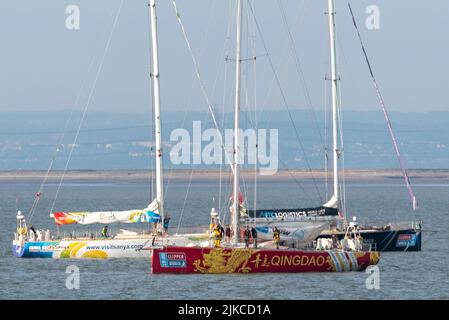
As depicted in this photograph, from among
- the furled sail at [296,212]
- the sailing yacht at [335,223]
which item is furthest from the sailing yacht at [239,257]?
the furled sail at [296,212]

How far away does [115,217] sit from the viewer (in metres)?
62.8

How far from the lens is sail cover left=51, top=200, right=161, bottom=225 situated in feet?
204

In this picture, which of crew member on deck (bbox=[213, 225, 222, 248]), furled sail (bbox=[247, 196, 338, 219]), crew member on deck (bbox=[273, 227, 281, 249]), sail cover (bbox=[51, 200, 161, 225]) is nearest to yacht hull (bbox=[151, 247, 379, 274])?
crew member on deck (bbox=[213, 225, 222, 248])

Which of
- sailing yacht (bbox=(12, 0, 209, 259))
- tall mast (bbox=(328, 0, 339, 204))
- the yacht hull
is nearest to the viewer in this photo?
the yacht hull

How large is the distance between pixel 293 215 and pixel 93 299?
60.6 feet

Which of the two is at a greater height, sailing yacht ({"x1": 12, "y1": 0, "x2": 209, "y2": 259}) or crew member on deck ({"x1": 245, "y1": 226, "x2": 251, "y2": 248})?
crew member on deck ({"x1": 245, "y1": 226, "x2": 251, "y2": 248})

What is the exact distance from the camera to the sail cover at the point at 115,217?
62.1 m

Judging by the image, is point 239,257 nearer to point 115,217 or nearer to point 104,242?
point 104,242

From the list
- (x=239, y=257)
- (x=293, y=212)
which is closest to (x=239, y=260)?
(x=239, y=257)

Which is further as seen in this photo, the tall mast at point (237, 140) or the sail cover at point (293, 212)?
the sail cover at point (293, 212)

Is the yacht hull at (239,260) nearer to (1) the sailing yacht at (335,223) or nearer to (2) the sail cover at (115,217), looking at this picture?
(1) the sailing yacht at (335,223)

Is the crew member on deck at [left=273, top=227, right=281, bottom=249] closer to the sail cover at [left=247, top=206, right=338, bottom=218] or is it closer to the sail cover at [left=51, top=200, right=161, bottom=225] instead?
the sail cover at [left=247, top=206, right=338, bottom=218]
